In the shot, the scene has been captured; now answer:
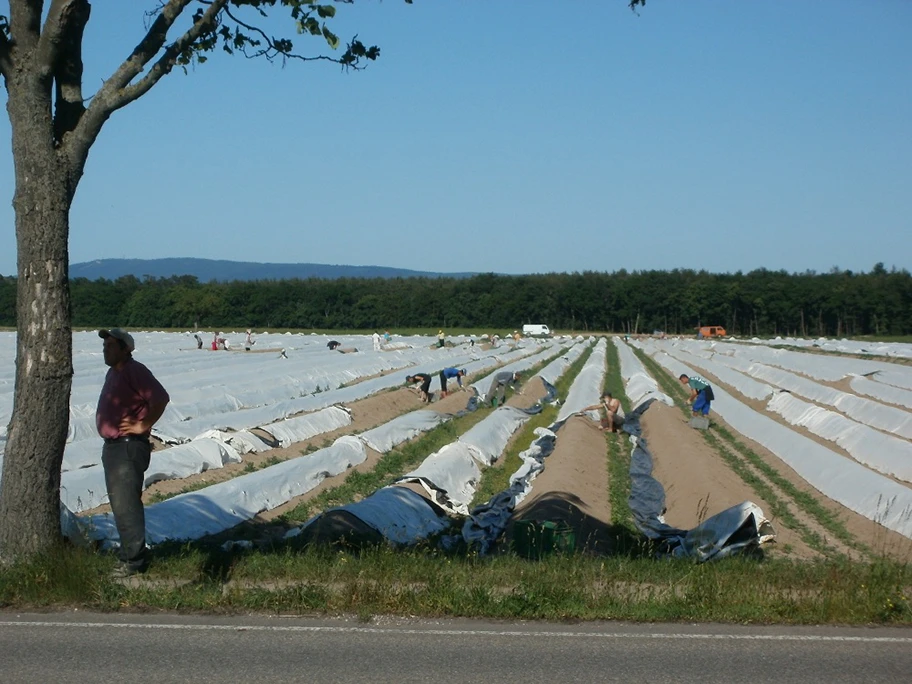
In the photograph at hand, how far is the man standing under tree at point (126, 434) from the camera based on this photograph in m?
6.73

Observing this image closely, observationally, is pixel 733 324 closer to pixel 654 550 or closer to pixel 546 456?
pixel 546 456

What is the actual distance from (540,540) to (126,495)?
3973 millimetres

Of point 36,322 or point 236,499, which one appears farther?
point 236,499

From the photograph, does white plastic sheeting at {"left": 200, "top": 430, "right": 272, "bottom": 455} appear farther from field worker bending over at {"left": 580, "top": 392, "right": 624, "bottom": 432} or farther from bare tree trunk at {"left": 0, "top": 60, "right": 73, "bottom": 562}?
bare tree trunk at {"left": 0, "top": 60, "right": 73, "bottom": 562}

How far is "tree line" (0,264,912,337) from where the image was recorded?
92.3 m

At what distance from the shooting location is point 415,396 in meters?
28.0

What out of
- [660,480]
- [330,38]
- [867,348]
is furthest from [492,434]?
[867,348]

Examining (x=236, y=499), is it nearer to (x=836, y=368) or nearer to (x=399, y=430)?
(x=399, y=430)

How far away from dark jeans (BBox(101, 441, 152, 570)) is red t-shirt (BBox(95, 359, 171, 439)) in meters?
0.14

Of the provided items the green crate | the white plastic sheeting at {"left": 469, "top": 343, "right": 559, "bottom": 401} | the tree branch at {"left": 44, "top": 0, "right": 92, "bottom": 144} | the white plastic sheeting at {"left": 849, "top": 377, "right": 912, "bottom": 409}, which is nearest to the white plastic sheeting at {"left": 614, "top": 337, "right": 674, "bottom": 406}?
the white plastic sheeting at {"left": 469, "top": 343, "right": 559, "bottom": 401}

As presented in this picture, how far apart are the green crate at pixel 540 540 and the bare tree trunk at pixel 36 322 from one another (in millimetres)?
4231

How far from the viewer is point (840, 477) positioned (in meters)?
15.1

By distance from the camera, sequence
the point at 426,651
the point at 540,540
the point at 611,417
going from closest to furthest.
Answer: the point at 426,651 → the point at 540,540 → the point at 611,417

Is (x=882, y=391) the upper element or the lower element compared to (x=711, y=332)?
lower
